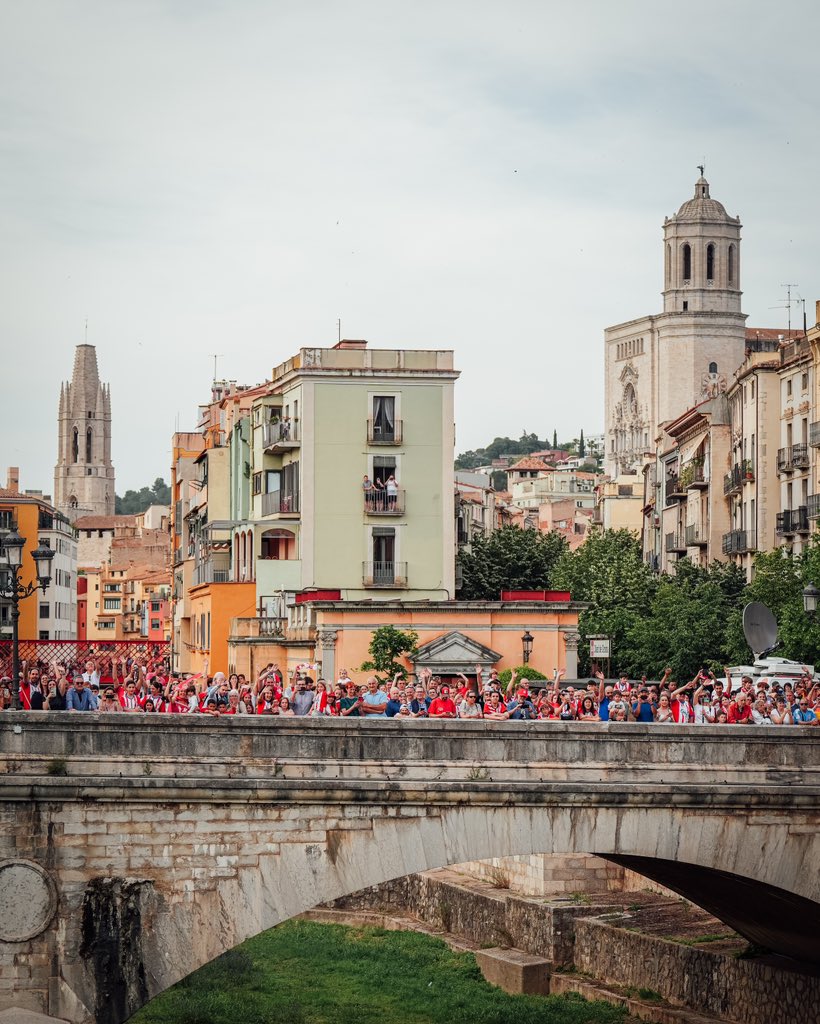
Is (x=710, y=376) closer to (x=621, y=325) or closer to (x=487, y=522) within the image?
(x=621, y=325)

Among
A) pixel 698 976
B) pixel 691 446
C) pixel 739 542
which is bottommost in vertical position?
pixel 698 976

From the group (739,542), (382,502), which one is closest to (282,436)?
(382,502)

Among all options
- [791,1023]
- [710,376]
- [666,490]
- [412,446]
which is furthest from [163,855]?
[710,376]

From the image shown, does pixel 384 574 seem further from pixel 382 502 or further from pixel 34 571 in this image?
pixel 34 571

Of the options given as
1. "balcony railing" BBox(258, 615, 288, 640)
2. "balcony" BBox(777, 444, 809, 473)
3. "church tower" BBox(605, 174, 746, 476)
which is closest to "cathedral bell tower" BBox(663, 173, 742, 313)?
"church tower" BBox(605, 174, 746, 476)

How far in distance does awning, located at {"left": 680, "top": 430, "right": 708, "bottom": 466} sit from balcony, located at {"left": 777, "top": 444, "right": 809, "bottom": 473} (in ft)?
37.2

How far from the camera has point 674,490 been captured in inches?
3265

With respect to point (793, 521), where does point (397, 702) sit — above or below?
below

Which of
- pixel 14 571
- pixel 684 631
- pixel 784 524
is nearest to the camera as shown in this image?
pixel 14 571

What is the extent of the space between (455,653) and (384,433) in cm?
814

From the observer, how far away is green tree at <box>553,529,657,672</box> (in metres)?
64.6

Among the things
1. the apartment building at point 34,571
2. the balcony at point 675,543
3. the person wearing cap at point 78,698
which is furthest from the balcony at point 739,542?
the person wearing cap at point 78,698

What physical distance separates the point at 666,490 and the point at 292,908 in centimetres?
6637

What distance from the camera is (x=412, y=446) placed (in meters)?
52.8
